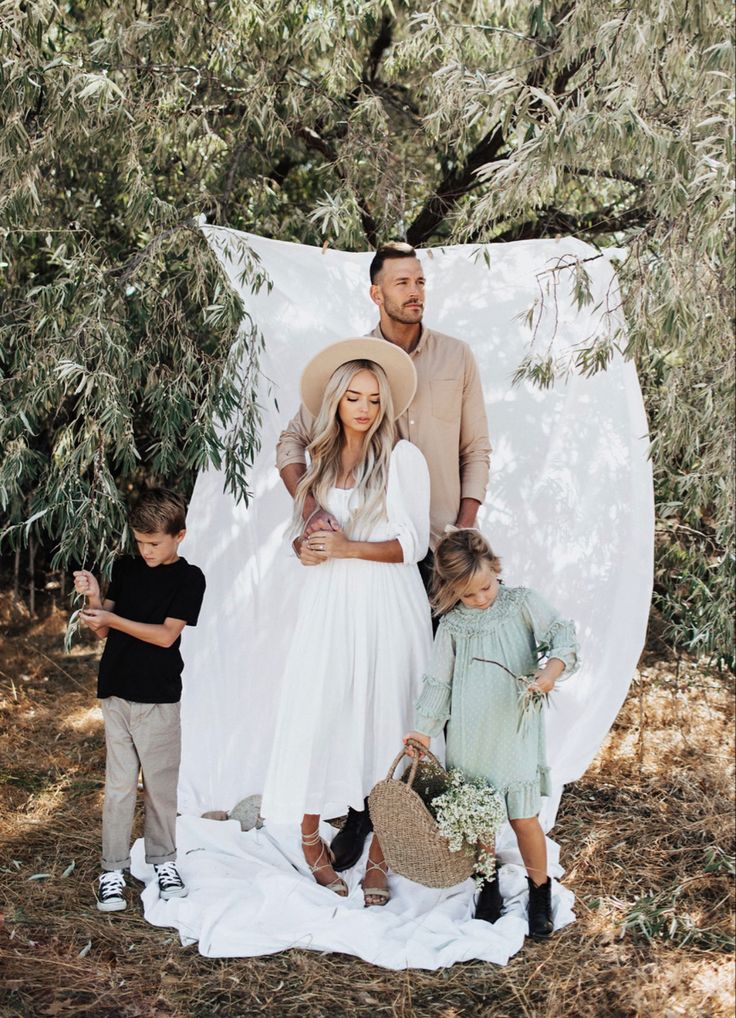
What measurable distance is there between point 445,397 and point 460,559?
0.67 m

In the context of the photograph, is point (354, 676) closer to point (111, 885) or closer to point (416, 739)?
point (416, 739)

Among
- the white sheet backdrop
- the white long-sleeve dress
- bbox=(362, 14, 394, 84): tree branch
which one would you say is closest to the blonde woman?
the white long-sleeve dress

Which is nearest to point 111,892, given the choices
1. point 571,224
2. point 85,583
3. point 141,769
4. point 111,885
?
point 111,885

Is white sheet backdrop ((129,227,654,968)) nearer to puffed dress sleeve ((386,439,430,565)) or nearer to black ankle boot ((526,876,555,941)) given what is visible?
black ankle boot ((526,876,555,941))

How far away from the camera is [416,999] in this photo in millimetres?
2646

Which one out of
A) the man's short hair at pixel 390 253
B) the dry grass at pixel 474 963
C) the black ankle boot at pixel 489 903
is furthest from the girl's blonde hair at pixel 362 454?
the dry grass at pixel 474 963

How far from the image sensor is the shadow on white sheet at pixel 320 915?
111 inches

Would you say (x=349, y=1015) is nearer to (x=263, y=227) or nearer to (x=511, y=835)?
(x=511, y=835)

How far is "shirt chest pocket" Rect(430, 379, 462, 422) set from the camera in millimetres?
3293

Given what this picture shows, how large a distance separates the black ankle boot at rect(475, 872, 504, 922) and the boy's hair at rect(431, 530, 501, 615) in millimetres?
861

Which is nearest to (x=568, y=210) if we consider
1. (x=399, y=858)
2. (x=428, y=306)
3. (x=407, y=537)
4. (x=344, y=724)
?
(x=428, y=306)

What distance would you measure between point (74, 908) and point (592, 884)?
159 centimetres

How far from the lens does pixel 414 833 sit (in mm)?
2812

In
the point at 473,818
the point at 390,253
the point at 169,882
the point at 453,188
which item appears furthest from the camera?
the point at 453,188
